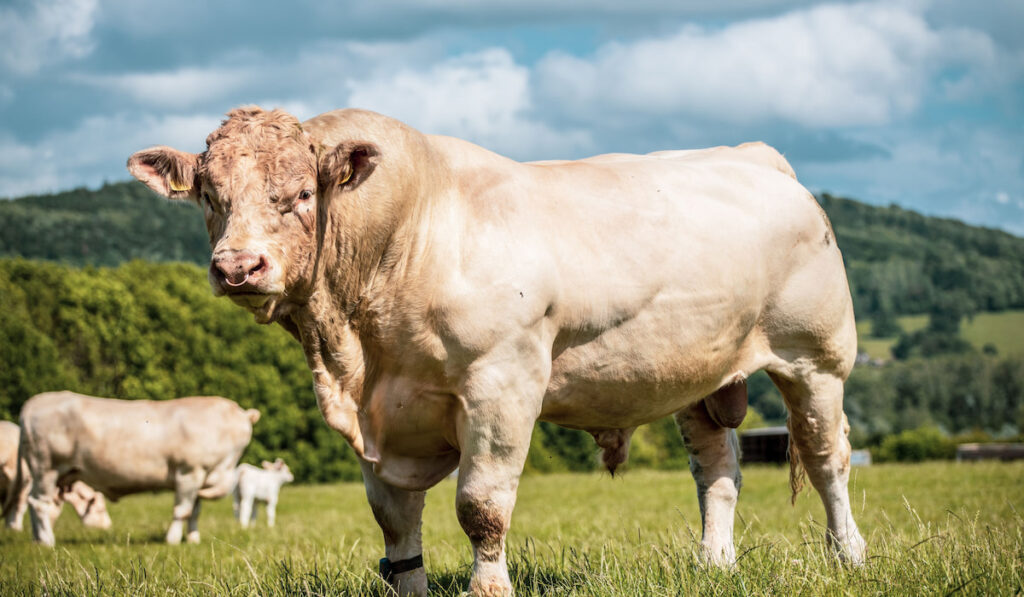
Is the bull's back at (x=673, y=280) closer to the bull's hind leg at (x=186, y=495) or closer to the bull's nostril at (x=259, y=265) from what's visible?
the bull's nostril at (x=259, y=265)

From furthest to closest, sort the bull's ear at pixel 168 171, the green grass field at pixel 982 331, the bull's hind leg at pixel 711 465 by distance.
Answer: the green grass field at pixel 982 331, the bull's hind leg at pixel 711 465, the bull's ear at pixel 168 171

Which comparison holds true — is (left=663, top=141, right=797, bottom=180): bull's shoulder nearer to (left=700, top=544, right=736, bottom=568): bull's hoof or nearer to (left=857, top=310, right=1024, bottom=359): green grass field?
(left=700, top=544, right=736, bottom=568): bull's hoof

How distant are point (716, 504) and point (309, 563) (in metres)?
2.47

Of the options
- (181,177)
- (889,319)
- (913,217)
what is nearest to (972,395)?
(889,319)

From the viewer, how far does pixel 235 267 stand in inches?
139

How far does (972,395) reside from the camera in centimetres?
7444

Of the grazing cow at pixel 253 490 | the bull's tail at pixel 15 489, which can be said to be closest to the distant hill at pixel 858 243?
the grazing cow at pixel 253 490

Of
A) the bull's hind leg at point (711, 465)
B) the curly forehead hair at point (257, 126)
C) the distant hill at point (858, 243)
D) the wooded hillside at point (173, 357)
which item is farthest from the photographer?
the distant hill at point (858, 243)

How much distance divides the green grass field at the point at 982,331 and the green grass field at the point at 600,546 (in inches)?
3850

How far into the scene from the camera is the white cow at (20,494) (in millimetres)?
12633

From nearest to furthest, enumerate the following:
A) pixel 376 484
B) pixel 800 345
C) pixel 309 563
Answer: pixel 376 484
pixel 800 345
pixel 309 563

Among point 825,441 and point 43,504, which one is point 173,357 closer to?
point 43,504

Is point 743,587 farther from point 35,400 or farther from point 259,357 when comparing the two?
point 259,357

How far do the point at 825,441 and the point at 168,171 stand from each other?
3728 millimetres
